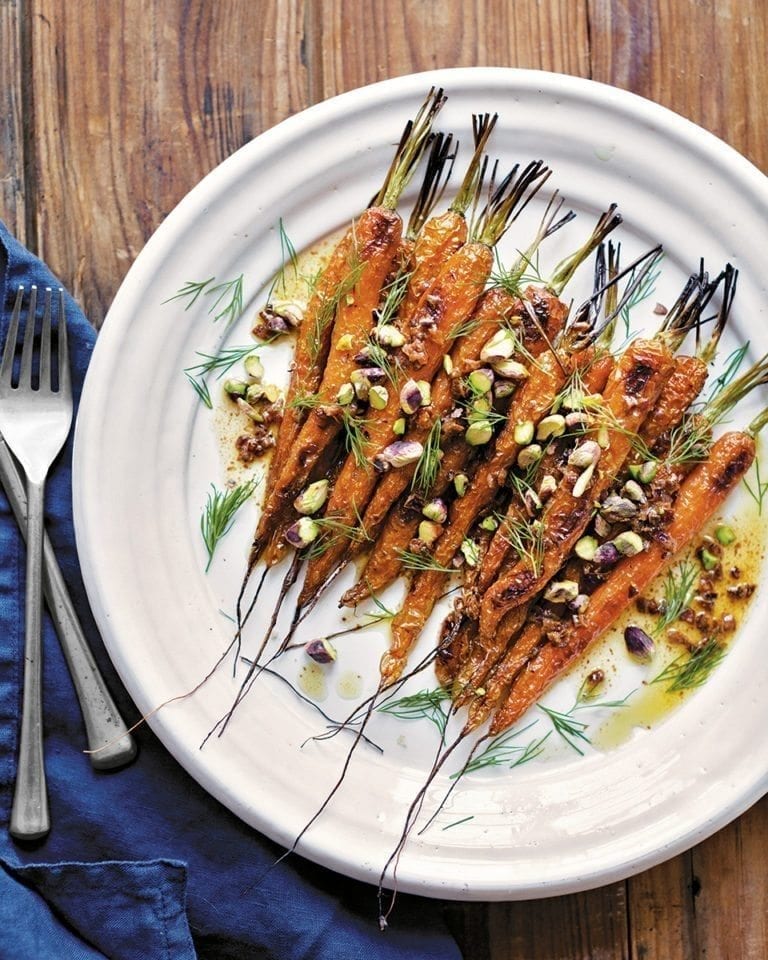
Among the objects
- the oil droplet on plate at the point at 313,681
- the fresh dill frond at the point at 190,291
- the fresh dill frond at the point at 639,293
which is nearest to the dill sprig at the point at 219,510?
the oil droplet on plate at the point at 313,681

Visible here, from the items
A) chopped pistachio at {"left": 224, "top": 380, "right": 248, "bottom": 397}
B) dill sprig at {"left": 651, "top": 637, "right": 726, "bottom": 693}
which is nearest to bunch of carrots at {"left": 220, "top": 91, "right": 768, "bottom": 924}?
chopped pistachio at {"left": 224, "top": 380, "right": 248, "bottom": 397}

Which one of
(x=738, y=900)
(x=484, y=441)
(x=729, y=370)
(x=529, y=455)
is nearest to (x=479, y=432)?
(x=484, y=441)

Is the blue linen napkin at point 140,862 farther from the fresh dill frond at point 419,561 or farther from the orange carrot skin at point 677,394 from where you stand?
the orange carrot skin at point 677,394

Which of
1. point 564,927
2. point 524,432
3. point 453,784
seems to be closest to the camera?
point 524,432

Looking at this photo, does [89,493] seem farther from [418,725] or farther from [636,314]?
[636,314]

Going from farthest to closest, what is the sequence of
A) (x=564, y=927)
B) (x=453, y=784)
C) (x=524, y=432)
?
1. (x=564, y=927)
2. (x=453, y=784)
3. (x=524, y=432)

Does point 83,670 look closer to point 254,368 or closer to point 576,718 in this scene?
point 254,368
